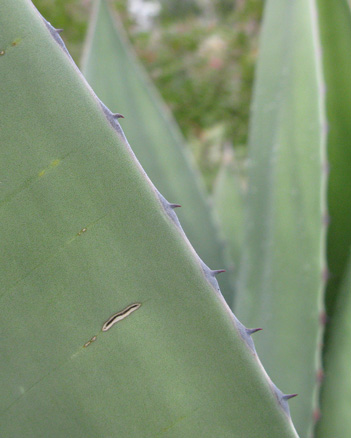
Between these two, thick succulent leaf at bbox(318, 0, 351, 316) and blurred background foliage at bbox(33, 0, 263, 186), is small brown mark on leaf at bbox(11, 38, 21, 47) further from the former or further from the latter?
blurred background foliage at bbox(33, 0, 263, 186)

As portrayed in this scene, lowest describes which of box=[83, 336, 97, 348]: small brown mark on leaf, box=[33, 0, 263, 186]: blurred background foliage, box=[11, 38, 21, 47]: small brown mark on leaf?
box=[33, 0, 263, 186]: blurred background foliage

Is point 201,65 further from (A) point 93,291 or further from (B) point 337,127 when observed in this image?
Answer: (A) point 93,291

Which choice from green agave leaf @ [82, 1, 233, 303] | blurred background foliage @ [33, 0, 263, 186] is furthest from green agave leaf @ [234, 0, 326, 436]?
blurred background foliage @ [33, 0, 263, 186]

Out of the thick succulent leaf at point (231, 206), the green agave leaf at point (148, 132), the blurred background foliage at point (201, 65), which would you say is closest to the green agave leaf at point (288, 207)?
the green agave leaf at point (148, 132)

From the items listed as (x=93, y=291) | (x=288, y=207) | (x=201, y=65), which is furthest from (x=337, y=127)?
(x=201, y=65)

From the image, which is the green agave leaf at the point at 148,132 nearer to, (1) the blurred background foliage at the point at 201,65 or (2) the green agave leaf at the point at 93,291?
(2) the green agave leaf at the point at 93,291

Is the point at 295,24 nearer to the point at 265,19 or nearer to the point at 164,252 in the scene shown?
the point at 265,19
